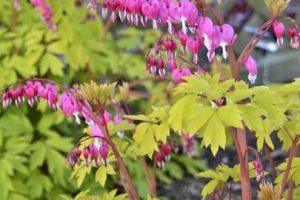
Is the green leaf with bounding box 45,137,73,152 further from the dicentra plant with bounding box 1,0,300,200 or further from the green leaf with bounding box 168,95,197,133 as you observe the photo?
the green leaf with bounding box 168,95,197,133

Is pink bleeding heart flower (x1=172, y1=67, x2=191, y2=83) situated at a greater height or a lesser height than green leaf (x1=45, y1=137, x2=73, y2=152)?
greater

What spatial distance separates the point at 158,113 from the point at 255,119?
0.37 metres

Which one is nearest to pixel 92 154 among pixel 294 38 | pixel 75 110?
pixel 75 110

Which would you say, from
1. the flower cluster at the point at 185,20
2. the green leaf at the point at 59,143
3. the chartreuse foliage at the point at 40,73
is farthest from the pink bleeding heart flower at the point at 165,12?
the green leaf at the point at 59,143

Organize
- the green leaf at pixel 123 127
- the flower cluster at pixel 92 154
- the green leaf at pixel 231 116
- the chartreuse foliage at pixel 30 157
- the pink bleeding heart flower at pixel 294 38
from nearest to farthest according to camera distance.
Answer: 1. the green leaf at pixel 231 116
2. the pink bleeding heart flower at pixel 294 38
3. the flower cluster at pixel 92 154
4. the green leaf at pixel 123 127
5. the chartreuse foliage at pixel 30 157

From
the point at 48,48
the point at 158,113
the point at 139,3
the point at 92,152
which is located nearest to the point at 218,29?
the point at 139,3

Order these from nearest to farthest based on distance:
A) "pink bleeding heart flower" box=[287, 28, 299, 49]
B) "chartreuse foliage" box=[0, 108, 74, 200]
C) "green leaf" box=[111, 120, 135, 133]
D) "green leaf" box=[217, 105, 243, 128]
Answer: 1. "green leaf" box=[217, 105, 243, 128]
2. "pink bleeding heart flower" box=[287, 28, 299, 49]
3. "green leaf" box=[111, 120, 135, 133]
4. "chartreuse foliage" box=[0, 108, 74, 200]

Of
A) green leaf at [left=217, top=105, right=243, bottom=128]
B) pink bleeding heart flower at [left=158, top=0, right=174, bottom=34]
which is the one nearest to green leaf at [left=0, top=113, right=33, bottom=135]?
pink bleeding heart flower at [left=158, top=0, right=174, bottom=34]

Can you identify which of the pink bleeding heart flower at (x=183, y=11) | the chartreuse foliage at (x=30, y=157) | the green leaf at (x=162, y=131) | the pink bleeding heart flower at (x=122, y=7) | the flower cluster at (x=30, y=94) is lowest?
the chartreuse foliage at (x=30, y=157)

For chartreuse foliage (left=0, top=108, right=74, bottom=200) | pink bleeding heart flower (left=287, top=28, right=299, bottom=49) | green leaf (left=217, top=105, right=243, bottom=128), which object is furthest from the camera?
chartreuse foliage (left=0, top=108, right=74, bottom=200)

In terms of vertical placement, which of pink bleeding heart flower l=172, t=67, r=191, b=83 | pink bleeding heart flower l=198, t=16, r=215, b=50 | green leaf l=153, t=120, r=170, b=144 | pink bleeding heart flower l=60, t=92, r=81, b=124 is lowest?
green leaf l=153, t=120, r=170, b=144

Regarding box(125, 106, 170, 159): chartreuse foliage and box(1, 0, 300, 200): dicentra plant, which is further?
box(125, 106, 170, 159): chartreuse foliage

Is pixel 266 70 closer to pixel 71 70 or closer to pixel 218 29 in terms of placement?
pixel 71 70

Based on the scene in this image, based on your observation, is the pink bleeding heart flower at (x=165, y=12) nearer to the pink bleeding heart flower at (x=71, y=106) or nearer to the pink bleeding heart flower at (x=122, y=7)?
the pink bleeding heart flower at (x=122, y=7)
